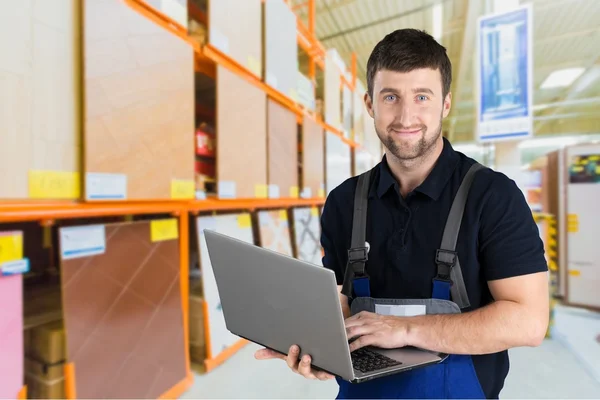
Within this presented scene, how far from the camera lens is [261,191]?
216 centimetres

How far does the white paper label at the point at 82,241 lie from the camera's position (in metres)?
1.14

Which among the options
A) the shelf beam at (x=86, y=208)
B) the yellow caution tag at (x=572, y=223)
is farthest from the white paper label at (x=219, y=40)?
the yellow caution tag at (x=572, y=223)

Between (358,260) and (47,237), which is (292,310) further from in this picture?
(47,237)

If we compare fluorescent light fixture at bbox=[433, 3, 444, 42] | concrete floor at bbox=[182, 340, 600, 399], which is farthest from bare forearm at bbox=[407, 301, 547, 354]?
fluorescent light fixture at bbox=[433, 3, 444, 42]

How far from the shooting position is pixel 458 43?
6641 mm

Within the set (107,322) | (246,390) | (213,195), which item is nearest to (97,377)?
(107,322)

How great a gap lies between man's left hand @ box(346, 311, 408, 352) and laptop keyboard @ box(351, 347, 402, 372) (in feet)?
0.07

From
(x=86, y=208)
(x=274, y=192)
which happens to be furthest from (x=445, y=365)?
(x=274, y=192)

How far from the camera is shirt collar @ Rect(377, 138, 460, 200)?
971 millimetres

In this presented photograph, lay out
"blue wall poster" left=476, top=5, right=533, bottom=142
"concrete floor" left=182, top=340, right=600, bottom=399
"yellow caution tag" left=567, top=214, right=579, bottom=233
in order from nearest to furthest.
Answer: "concrete floor" left=182, top=340, right=600, bottom=399, "blue wall poster" left=476, top=5, right=533, bottom=142, "yellow caution tag" left=567, top=214, right=579, bottom=233

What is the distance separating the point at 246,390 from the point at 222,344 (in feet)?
1.04

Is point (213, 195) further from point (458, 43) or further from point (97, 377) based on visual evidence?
point (458, 43)

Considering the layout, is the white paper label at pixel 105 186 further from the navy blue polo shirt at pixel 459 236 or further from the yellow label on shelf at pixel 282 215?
the yellow label on shelf at pixel 282 215

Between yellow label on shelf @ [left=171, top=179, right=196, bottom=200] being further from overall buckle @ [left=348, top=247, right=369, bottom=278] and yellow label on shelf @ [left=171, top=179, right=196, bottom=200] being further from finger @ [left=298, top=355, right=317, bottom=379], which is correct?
finger @ [left=298, top=355, right=317, bottom=379]
